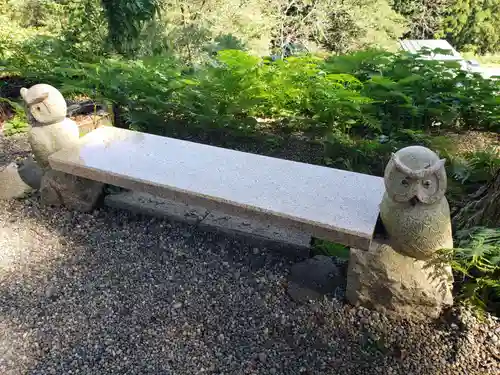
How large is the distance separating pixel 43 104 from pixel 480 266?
3260mm

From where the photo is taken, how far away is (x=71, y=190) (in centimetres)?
347

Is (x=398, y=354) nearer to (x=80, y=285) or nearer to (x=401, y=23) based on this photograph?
(x=80, y=285)

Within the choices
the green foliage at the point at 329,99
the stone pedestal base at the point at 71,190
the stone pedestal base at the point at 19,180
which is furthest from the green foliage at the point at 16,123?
the stone pedestal base at the point at 71,190

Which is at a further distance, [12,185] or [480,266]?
[12,185]

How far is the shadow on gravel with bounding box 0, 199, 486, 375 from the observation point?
2258 millimetres

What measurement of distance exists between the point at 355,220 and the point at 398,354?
753 millimetres

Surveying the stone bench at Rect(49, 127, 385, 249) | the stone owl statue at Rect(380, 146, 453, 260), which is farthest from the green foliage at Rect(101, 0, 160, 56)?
the stone owl statue at Rect(380, 146, 453, 260)

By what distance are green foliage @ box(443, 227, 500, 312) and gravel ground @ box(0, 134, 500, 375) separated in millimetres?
137

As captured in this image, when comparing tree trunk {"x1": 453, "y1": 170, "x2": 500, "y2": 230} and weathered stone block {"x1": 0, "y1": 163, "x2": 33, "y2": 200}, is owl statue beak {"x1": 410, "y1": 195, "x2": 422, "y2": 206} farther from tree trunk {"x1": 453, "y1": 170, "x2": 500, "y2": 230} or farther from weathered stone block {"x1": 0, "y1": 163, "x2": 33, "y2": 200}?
weathered stone block {"x1": 0, "y1": 163, "x2": 33, "y2": 200}

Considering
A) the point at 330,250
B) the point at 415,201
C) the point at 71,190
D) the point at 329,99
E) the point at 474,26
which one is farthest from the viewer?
the point at 474,26

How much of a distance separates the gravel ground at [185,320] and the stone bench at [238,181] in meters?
0.48

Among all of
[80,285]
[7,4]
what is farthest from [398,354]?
[7,4]

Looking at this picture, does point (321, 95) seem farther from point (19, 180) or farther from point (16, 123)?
point (16, 123)

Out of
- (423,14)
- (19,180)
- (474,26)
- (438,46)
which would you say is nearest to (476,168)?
(19,180)
